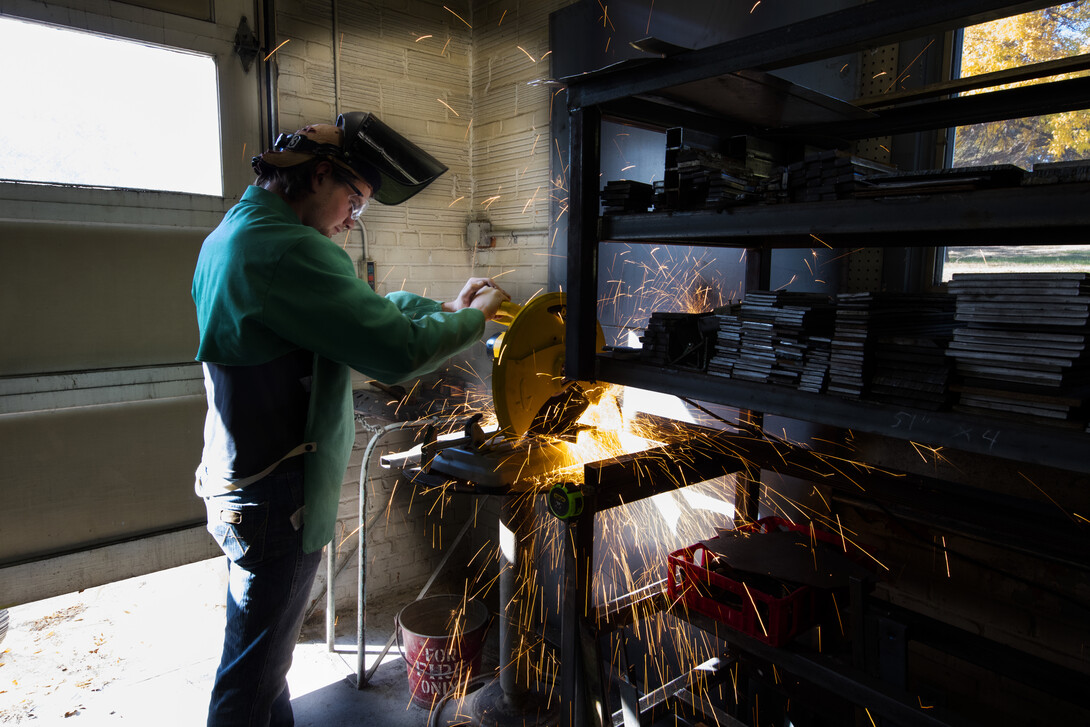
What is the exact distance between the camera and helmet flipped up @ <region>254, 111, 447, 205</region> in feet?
6.82

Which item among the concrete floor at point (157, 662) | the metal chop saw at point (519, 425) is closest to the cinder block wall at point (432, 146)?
the concrete floor at point (157, 662)

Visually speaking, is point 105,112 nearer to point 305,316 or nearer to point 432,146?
point 432,146

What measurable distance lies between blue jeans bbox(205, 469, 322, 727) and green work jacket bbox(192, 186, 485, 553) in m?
0.08

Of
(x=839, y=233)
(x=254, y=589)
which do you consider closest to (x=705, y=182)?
(x=839, y=233)

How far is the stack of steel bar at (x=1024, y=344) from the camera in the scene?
1.14m

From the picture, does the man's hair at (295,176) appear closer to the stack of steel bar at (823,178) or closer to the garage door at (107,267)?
the garage door at (107,267)

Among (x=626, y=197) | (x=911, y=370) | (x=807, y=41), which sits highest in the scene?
(x=807, y=41)

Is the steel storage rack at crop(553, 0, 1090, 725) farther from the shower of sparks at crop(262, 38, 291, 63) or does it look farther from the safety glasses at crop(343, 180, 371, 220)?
the shower of sparks at crop(262, 38, 291, 63)

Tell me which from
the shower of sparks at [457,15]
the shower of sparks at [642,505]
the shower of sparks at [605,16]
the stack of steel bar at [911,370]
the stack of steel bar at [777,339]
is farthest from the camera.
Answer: the shower of sparks at [457,15]

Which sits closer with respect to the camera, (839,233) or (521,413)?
(839,233)

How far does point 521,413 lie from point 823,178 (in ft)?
3.65

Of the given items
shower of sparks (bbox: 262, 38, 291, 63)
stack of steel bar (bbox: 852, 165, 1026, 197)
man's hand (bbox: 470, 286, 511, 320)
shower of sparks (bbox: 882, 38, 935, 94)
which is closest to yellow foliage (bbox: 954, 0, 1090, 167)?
shower of sparks (bbox: 882, 38, 935, 94)

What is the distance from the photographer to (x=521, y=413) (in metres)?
2.10

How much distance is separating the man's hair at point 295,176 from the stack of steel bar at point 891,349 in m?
1.58
